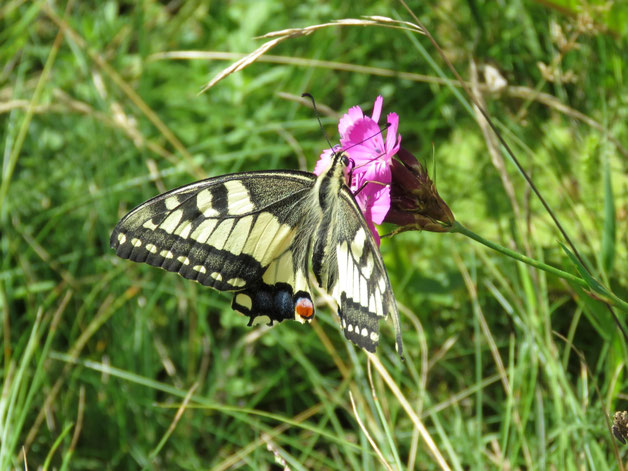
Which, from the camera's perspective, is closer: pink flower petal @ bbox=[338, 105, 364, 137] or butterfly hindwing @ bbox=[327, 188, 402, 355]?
butterfly hindwing @ bbox=[327, 188, 402, 355]

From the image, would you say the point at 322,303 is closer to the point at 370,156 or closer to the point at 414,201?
the point at 370,156

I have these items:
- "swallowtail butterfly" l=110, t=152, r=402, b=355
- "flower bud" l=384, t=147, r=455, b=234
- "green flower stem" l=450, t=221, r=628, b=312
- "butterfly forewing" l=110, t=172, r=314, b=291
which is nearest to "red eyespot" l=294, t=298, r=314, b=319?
"swallowtail butterfly" l=110, t=152, r=402, b=355

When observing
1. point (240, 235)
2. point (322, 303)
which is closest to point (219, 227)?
point (240, 235)

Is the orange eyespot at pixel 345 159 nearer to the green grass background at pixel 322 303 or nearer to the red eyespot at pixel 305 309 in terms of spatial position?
the red eyespot at pixel 305 309

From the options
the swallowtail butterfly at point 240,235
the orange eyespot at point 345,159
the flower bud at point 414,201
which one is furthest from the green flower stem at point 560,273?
the swallowtail butterfly at point 240,235

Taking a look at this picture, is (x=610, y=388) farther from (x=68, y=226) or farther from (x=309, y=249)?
(x=68, y=226)

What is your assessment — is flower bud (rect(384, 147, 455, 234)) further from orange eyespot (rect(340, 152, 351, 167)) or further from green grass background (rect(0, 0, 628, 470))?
green grass background (rect(0, 0, 628, 470))
